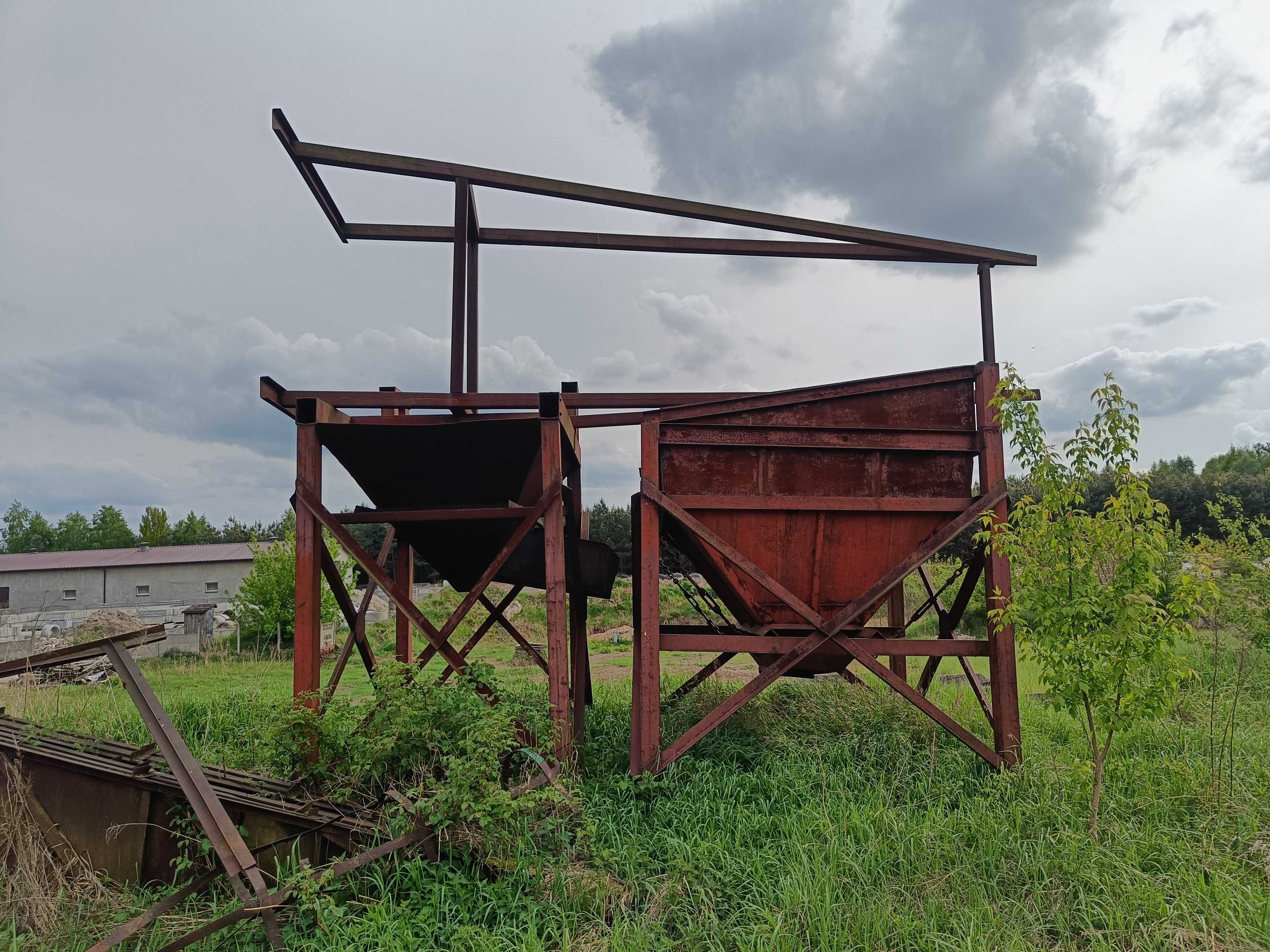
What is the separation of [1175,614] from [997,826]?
211 cm

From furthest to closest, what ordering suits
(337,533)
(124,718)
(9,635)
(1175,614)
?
→ (9,635) → (124,718) → (337,533) → (1175,614)

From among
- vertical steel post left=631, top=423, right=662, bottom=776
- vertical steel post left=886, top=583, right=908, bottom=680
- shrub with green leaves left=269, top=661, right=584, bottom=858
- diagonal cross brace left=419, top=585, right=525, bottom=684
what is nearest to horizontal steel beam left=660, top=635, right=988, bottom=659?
vertical steel post left=631, top=423, right=662, bottom=776

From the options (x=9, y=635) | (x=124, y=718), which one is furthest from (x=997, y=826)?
(x=9, y=635)

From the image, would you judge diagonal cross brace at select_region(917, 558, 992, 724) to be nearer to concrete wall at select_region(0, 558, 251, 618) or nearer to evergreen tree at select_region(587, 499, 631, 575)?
evergreen tree at select_region(587, 499, 631, 575)

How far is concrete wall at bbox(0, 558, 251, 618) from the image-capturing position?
3522cm

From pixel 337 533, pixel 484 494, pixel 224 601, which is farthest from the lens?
pixel 224 601

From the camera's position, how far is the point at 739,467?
23.2ft

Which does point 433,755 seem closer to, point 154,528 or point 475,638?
point 475,638

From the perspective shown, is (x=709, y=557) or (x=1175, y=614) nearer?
(x=1175, y=614)

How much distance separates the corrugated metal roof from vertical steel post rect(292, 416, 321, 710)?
102ft

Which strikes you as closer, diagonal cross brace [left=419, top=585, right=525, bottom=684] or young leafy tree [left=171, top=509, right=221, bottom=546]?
diagonal cross brace [left=419, top=585, right=525, bottom=684]

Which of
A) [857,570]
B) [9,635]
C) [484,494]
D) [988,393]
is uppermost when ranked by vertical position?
[988,393]

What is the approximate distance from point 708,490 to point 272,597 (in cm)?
1762

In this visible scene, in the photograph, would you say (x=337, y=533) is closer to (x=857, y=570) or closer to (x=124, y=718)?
(x=857, y=570)
